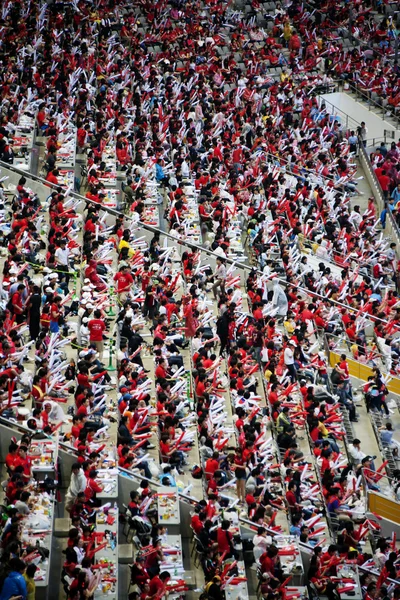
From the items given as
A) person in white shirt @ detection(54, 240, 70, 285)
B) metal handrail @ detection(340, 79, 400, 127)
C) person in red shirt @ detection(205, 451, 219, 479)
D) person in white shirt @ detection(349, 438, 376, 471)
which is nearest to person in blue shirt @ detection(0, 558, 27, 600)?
person in red shirt @ detection(205, 451, 219, 479)

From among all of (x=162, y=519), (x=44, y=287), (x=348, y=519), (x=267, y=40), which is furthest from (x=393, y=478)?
(x=267, y=40)

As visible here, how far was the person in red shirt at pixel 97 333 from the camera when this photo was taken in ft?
90.3

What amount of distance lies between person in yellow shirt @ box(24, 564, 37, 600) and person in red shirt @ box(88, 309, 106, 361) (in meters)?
8.10

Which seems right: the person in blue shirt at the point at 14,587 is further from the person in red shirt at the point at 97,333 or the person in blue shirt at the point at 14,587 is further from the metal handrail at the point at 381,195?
the metal handrail at the point at 381,195

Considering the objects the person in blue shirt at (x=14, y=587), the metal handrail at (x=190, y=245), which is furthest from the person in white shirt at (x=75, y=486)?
the metal handrail at (x=190, y=245)

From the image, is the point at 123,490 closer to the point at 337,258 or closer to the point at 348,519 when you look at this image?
the point at 348,519

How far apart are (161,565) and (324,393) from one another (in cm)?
841

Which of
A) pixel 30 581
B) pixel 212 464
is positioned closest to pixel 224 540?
pixel 212 464

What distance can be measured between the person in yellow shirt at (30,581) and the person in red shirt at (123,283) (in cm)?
1074

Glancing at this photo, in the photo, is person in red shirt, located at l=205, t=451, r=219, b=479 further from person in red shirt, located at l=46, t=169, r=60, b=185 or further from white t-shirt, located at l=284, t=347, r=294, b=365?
person in red shirt, located at l=46, t=169, r=60, b=185

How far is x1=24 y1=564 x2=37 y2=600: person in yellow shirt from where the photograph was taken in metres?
20.2

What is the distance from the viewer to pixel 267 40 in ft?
161

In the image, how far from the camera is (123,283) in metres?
30.0

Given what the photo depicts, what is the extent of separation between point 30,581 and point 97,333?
8.40m
